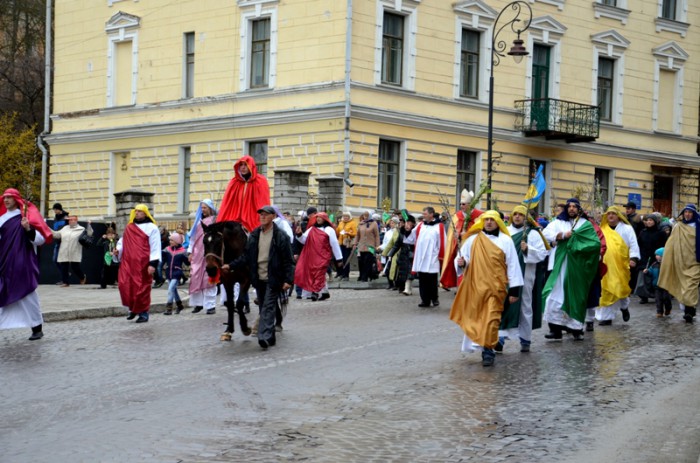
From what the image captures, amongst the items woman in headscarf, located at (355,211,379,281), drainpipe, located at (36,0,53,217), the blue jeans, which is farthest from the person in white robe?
drainpipe, located at (36,0,53,217)

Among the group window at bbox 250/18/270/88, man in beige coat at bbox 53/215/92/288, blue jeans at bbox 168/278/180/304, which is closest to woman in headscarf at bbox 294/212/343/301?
blue jeans at bbox 168/278/180/304

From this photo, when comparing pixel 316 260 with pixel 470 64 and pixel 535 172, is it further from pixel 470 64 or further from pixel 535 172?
pixel 535 172

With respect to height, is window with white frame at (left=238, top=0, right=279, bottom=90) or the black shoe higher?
window with white frame at (left=238, top=0, right=279, bottom=90)

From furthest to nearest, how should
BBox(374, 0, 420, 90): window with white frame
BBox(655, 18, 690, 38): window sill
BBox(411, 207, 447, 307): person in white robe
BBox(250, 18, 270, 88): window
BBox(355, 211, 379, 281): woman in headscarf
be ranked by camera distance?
BBox(655, 18, 690, 38): window sill
BBox(250, 18, 270, 88): window
BBox(374, 0, 420, 90): window with white frame
BBox(355, 211, 379, 281): woman in headscarf
BBox(411, 207, 447, 307): person in white robe

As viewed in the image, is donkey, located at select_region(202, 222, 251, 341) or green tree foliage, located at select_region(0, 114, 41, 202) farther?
green tree foliage, located at select_region(0, 114, 41, 202)

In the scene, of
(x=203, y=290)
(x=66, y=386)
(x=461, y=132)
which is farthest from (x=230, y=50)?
(x=66, y=386)

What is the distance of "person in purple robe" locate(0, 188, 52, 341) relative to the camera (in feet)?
51.8

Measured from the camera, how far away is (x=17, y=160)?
165 feet

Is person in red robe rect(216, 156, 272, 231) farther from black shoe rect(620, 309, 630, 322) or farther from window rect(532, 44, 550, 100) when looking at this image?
window rect(532, 44, 550, 100)

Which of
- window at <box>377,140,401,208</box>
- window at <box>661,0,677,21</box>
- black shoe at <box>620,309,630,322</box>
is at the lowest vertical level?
black shoe at <box>620,309,630,322</box>

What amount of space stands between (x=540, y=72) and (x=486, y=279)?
29072 mm

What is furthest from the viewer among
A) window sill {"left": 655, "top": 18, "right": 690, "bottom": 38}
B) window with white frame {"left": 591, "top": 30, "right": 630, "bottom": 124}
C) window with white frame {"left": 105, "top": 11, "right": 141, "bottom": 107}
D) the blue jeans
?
window sill {"left": 655, "top": 18, "right": 690, "bottom": 38}

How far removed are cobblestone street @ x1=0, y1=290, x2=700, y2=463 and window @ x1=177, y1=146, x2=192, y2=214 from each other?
24053mm

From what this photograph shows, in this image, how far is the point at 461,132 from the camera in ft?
128
